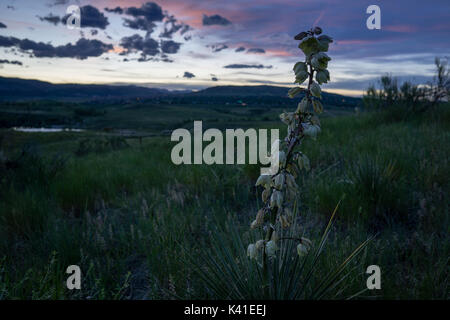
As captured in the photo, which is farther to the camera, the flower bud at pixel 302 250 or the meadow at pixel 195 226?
the meadow at pixel 195 226

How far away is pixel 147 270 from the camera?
8.48ft

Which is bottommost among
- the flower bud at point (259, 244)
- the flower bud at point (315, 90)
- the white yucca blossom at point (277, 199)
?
the flower bud at point (259, 244)

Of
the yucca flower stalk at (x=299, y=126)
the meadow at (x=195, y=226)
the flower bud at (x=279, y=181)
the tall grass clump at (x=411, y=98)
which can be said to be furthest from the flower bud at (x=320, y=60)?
the tall grass clump at (x=411, y=98)

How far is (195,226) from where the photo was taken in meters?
3.11

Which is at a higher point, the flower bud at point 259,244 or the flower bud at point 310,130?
the flower bud at point 310,130

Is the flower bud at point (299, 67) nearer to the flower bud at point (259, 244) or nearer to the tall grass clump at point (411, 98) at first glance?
the flower bud at point (259, 244)

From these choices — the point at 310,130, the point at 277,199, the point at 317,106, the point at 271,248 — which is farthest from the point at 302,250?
the point at 317,106

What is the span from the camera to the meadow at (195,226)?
6.66 feet

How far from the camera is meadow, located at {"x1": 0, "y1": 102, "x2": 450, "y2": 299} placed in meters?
2.03

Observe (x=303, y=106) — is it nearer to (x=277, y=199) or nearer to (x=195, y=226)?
(x=277, y=199)

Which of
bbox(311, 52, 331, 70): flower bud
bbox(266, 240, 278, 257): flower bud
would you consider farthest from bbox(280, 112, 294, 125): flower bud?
bbox(266, 240, 278, 257): flower bud

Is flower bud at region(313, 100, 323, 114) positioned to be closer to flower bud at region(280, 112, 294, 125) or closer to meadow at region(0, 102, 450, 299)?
flower bud at region(280, 112, 294, 125)

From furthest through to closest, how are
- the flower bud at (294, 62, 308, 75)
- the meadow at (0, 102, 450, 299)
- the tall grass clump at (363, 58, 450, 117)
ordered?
the tall grass clump at (363, 58, 450, 117) < the meadow at (0, 102, 450, 299) < the flower bud at (294, 62, 308, 75)
